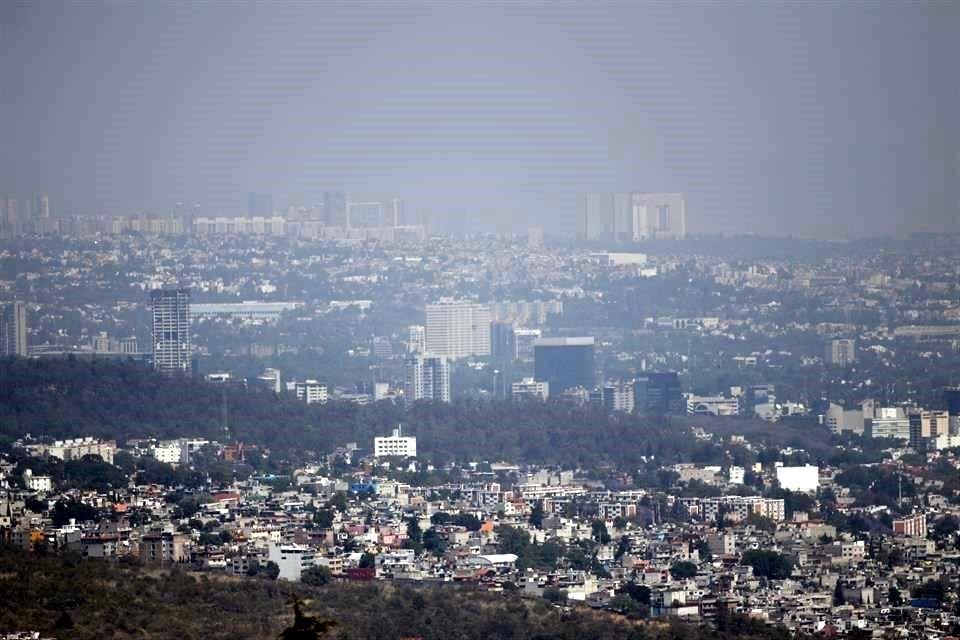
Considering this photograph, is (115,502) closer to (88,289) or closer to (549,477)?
(549,477)

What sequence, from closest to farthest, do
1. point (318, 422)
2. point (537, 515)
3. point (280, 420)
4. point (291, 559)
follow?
point (291, 559)
point (537, 515)
point (280, 420)
point (318, 422)

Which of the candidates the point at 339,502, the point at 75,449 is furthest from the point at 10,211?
the point at 339,502

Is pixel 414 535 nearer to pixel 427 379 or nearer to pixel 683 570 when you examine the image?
pixel 683 570

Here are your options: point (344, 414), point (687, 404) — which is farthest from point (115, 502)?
point (687, 404)

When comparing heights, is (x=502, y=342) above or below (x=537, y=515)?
above

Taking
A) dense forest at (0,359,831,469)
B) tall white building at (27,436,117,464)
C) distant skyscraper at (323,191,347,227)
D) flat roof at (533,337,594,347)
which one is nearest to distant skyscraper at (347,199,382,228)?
distant skyscraper at (323,191,347,227)

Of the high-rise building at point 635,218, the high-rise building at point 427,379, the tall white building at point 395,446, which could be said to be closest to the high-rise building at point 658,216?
the high-rise building at point 635,218

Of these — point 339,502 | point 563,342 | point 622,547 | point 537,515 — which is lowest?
point 622,547

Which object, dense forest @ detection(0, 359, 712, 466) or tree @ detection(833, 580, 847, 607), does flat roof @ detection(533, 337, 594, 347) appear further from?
tree @ detection(833, 580, 847, 607)
